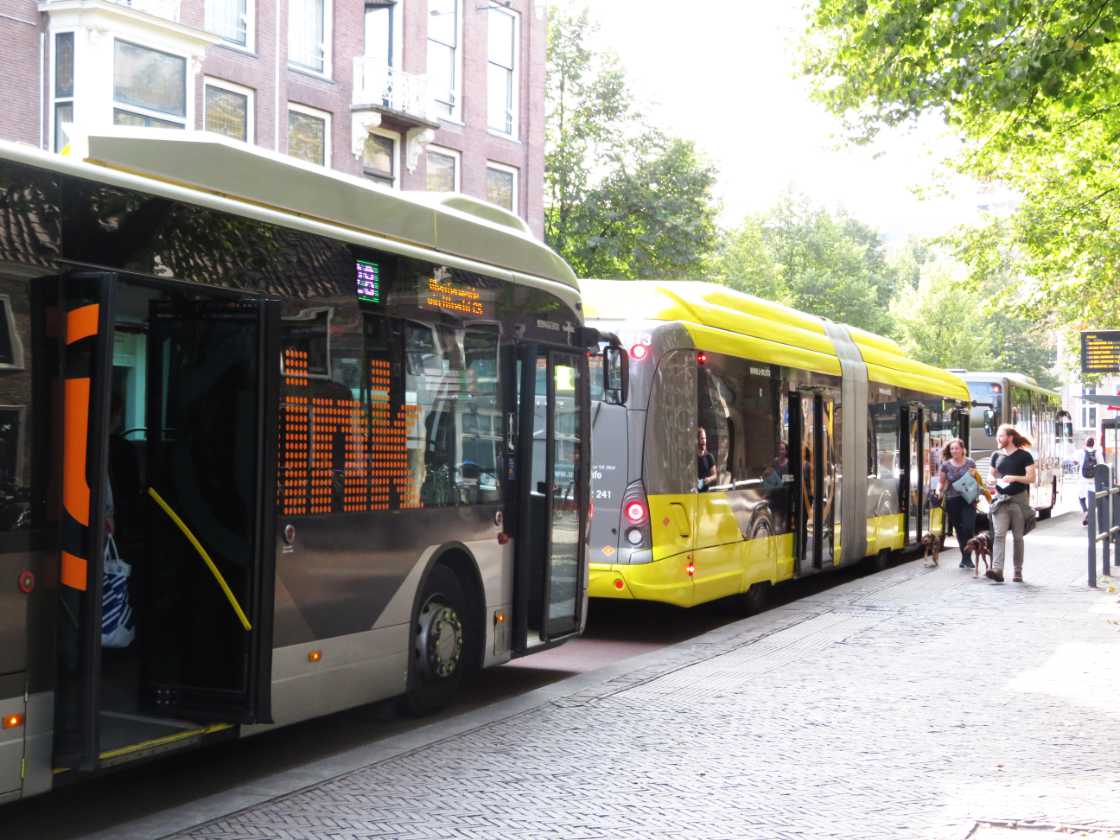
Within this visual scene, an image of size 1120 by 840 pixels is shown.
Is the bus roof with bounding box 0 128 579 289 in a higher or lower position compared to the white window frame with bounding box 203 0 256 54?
lower

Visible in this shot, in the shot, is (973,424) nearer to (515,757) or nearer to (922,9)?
(922,9)

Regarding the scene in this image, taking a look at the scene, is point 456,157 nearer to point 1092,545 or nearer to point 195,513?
point 1092,545

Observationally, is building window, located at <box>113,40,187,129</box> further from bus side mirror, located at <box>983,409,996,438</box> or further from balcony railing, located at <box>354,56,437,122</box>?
bus side mirror, located at <box>983,409,996,438</box>

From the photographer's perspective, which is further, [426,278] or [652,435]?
[652,435]

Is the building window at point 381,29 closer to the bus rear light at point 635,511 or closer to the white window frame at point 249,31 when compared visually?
the white window frame at point 249,31

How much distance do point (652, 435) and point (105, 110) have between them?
14.0 metres

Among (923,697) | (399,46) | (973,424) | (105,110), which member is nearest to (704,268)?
(973,424)

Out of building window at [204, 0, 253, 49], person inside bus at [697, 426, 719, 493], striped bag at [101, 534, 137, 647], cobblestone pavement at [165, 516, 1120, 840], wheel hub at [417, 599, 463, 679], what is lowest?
cobblestone pavement at [165, 516, 1120, 840]

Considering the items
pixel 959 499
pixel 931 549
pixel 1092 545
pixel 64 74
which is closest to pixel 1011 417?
pixel 931 549

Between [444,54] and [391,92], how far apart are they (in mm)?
3016

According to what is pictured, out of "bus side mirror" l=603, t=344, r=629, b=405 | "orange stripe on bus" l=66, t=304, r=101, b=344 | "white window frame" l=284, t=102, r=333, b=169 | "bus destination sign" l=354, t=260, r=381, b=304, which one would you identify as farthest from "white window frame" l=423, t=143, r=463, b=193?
"orange stripe on bus" l=66, t=304, r=101, b=344

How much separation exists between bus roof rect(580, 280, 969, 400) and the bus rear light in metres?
1.56

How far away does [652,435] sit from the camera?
39.5 ft

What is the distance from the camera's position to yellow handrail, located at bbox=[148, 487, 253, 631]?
22.2 feet
